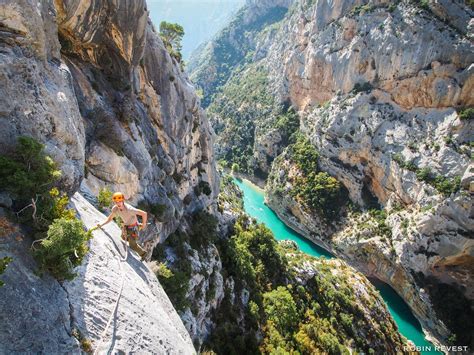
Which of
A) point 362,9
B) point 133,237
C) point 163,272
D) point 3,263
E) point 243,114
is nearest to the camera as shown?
point 3,263

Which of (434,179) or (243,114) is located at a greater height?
(434,179)

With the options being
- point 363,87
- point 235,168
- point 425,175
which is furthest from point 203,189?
point 235,168

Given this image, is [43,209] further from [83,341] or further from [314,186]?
[314,186]

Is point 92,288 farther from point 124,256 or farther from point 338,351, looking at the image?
point 338,351

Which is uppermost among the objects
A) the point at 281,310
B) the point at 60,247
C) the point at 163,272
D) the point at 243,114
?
the point at 243,114

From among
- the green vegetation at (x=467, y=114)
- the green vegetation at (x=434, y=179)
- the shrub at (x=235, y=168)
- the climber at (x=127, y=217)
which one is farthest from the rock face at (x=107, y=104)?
the shrub at (x=235, y=168)

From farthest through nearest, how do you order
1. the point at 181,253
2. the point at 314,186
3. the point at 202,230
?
1. the point at 314,186
2. the point at 202,230
3. the point at 181,253

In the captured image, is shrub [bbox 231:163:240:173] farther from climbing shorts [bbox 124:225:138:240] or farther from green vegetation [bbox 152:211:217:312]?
climbing shorts [bbox 124:225:138:240]
